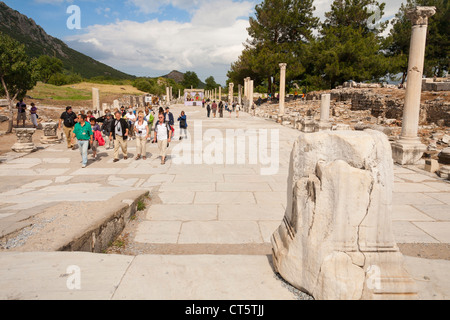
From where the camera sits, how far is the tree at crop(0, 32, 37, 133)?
1683 centimetres

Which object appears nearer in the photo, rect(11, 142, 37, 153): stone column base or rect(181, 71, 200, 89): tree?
rect(11, 142, 37, 153): stone column base

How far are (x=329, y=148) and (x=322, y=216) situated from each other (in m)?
0.55

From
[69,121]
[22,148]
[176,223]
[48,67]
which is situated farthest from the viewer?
[48,67]

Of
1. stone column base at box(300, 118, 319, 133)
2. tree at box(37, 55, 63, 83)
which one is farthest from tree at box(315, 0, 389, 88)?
tree at box(37, 55, 63, 83)

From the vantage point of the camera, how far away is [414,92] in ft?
29.2

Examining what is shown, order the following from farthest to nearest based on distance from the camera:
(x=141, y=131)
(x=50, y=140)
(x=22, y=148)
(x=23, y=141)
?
(x=50, y=140)
(x=23, y=141)
(x=22, y=148)
(x=141, y=131)

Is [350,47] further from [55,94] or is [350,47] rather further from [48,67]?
[48,67]

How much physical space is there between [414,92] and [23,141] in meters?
12.9

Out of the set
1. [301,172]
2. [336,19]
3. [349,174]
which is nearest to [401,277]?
[349,174]

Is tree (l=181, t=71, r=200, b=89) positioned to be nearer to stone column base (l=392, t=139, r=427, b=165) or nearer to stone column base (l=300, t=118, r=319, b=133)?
stone column base (l=300, t=118, r=319, b=133)

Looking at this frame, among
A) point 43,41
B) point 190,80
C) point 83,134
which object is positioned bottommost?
point 83,134

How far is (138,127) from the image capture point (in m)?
9.23

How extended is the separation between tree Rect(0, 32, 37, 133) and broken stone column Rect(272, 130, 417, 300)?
63.2 feet

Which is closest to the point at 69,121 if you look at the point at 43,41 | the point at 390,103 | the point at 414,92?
the point at 414,92
